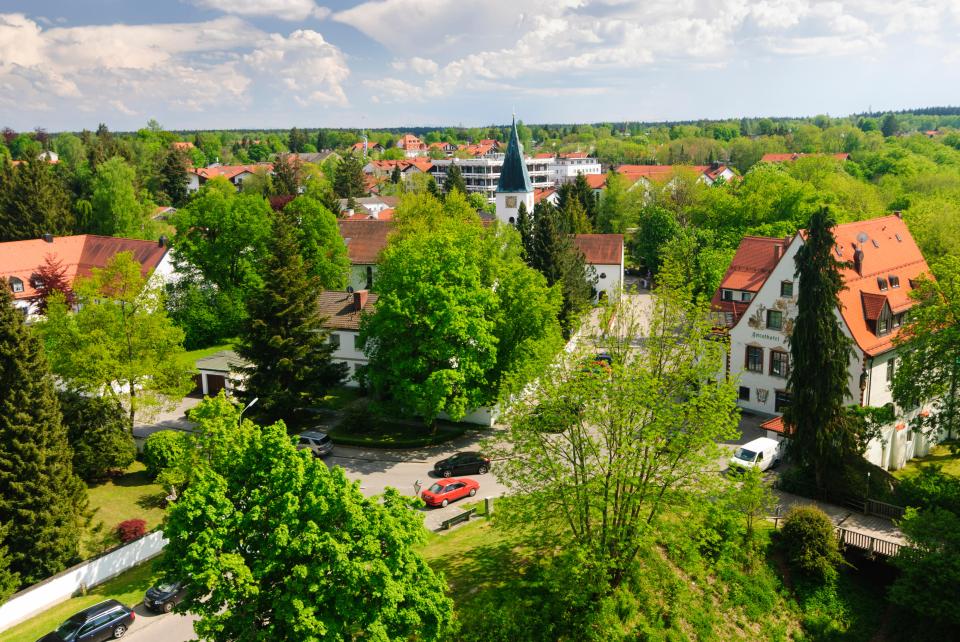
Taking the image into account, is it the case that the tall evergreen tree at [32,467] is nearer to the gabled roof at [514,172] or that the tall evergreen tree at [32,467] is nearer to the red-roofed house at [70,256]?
the red-roofed house at [70,256]

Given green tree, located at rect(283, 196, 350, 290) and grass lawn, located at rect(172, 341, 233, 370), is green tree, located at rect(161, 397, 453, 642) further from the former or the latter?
green tree, located at rect(283, 196, 350, 290)

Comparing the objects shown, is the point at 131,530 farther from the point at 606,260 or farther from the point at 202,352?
the point at 606,260

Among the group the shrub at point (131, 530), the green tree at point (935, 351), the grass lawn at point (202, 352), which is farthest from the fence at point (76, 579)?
the green tree at point (935, 351)

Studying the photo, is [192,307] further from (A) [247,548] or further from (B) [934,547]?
(B) [934,547]

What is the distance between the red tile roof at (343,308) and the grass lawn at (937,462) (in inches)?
1267

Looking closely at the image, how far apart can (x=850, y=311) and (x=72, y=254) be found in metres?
63.6

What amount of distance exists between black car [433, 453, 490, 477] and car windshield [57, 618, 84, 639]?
1703cm

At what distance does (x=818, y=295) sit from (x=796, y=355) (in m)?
2.87

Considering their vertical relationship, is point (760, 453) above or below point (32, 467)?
below

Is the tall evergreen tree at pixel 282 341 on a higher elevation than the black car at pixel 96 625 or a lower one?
higher

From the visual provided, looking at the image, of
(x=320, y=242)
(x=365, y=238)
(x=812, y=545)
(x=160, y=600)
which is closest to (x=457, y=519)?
(x=160, y=600)

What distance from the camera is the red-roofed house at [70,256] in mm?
61562

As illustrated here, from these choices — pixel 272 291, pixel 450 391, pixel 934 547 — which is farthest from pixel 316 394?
pixel 934 547

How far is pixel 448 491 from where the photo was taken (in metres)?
33.6
